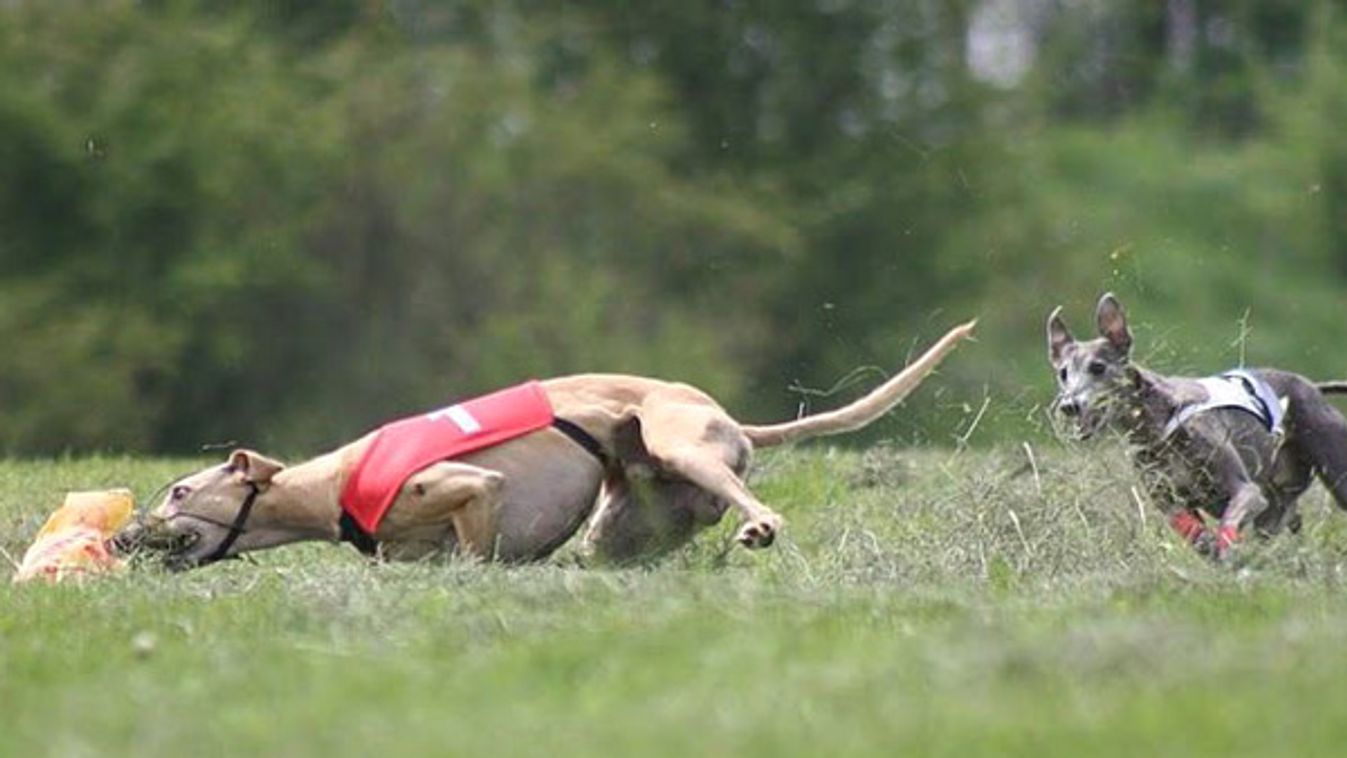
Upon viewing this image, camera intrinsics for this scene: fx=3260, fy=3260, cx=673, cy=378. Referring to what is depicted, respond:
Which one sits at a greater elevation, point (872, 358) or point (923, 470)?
point (923, 470)

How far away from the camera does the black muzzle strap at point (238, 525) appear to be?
1120cm

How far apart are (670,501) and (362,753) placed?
485cm

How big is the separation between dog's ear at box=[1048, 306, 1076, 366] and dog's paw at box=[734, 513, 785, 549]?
5.85ft

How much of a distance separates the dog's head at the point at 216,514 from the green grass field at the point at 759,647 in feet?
0.56

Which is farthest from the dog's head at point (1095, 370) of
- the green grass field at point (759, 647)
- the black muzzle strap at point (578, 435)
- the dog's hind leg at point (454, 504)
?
the dog's hind leg at point (454, 504)

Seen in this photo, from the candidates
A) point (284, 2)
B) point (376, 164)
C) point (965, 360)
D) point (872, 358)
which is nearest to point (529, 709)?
point (965, 360)

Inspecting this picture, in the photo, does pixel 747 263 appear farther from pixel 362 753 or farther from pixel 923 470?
pixel 362 753

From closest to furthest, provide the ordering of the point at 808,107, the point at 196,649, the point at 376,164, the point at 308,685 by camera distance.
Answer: the point at 308,685, the point at 196,649, the point at 376,164, the point at 808,107

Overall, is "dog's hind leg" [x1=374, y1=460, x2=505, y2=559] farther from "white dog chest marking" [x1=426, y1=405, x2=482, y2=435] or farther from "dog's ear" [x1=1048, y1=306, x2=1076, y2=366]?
"dog's ear" [x1=1048, y1=306, x2=1076, y2=366]

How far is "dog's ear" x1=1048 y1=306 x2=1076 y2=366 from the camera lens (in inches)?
468

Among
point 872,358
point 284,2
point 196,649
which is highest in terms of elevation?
point 196,649

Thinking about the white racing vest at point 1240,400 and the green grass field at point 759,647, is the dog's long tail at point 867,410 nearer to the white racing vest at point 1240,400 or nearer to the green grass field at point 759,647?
the green grass field at point 759,647

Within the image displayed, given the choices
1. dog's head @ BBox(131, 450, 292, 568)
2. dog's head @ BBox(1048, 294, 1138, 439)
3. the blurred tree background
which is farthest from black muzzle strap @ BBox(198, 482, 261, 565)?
the blurred tree background

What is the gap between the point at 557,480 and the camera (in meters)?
11.2
